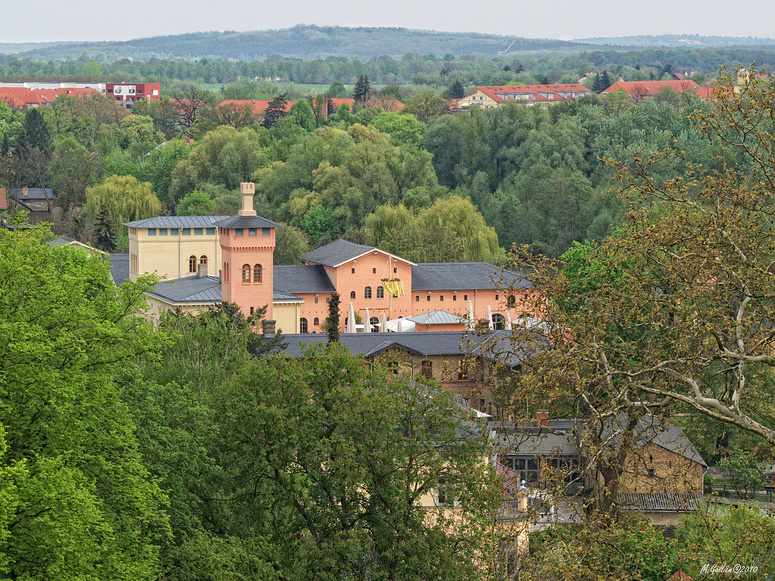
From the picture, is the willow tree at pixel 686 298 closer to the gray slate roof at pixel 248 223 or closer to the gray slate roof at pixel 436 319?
the gray slate roof at pixel 248 223

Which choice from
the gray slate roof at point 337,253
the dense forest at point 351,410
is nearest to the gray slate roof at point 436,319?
the gray slate roof at point 337,253

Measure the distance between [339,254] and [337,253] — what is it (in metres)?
0.65

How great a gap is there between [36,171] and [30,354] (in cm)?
11841

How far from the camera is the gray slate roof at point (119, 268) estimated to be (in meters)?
83.8

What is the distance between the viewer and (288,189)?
109m

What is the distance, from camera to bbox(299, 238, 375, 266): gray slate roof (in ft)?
256

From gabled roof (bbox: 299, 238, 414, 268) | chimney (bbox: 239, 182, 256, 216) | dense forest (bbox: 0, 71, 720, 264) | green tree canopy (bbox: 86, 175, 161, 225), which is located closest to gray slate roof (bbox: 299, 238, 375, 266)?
gabled roof (bbox: 299, 238, 414, 268)

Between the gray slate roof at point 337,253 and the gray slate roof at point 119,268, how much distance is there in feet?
42.5

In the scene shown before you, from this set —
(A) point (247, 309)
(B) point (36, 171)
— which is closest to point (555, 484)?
(A) point (247, 309)

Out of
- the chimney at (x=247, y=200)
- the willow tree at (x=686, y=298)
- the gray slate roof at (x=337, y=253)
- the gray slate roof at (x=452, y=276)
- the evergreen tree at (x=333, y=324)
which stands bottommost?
the gray slate roof at (x=452, y=276)

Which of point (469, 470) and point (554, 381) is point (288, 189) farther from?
point (554, 381)

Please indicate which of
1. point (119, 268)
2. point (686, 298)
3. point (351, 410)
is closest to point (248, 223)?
point (119, 268)

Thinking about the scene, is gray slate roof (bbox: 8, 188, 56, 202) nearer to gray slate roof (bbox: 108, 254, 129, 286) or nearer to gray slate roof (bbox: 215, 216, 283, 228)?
gray slate roof (bbox: 108, 254, 129, 286)

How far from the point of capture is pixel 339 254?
262 ft
